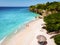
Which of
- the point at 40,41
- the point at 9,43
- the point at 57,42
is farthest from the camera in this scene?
the point at 9,43

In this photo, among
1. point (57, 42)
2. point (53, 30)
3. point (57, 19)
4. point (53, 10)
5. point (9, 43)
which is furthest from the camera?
point (53, 10)

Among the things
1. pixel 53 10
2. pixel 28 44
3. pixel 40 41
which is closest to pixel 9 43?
pixel 28 44

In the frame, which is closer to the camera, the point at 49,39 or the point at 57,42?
the point at 57,42

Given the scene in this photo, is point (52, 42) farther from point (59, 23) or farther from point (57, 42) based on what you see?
point (59, 23)

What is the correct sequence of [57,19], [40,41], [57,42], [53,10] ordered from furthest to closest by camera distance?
[53,10], [57,19], [40,41], [57,42]

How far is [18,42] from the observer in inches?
813

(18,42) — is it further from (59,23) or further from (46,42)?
(59,23)

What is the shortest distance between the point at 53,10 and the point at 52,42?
2729 centimetres

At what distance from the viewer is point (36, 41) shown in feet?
65.9

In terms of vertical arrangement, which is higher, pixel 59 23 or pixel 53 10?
pixel 59 23

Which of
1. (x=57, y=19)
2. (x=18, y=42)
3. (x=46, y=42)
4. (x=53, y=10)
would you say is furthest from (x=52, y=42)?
(x=53, y=10)

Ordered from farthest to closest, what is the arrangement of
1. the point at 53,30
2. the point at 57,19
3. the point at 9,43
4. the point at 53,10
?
the point at 53,10
the point at 57,19
the point at 53,30
the point at 9,43

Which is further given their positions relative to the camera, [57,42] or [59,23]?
[59,23]

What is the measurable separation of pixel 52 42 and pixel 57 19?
6.43 metres
